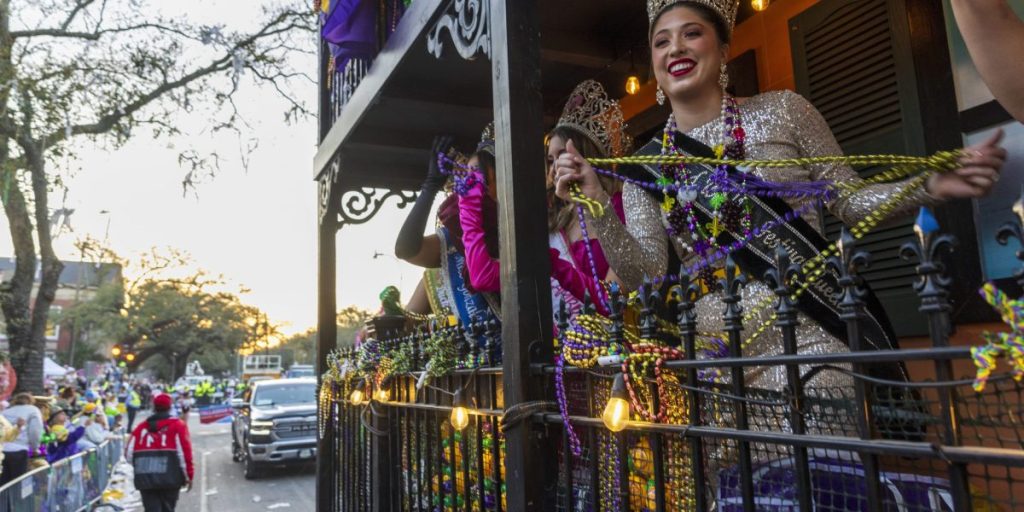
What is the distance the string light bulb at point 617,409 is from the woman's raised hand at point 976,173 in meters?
0.92

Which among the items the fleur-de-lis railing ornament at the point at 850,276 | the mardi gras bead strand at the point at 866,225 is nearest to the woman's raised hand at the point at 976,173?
the mardi gras bead strand at the point at 866,225

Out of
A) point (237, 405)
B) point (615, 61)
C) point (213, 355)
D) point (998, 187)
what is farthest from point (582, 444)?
point (213, 355)

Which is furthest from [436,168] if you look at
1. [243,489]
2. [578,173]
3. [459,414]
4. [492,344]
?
[243,489]

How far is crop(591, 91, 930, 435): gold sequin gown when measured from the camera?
191cm

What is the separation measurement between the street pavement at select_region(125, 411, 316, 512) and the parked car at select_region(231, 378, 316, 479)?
43cm

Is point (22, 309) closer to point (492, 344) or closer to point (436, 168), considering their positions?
point (436, 168)

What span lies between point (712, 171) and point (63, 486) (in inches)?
412

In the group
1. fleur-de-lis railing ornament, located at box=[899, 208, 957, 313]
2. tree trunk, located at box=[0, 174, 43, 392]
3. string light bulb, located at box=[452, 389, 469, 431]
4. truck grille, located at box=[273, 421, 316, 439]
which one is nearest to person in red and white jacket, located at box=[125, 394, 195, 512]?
truck grille, located at box=[273, 421, 316, 439]

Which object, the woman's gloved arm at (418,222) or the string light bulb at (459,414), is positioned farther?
the woman's gloved arm at (418,222)

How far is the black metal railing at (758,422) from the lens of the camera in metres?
1.13

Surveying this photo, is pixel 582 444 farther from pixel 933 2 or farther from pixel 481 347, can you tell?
pixel 933 2

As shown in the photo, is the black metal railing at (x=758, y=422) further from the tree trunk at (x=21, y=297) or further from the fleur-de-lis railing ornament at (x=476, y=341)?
the tree trunk at (x=21, y=297)

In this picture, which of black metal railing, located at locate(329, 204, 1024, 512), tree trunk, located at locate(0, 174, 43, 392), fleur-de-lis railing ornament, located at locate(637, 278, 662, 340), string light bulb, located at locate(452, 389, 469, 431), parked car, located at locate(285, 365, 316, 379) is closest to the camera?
black metal railing, located at locate(329, 204, 1024, 512)

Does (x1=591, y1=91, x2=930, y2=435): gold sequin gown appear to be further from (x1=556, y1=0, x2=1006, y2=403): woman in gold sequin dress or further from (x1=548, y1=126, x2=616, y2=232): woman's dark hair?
(x1=548, y1=126, x2=616, y2=232): woman's dark hair
